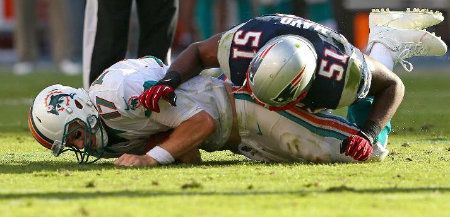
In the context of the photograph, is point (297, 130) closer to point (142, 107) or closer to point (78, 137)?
point (142, 107)

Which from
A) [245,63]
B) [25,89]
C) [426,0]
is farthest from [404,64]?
[426,0]

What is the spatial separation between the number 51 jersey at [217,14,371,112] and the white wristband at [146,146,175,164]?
0.47 metres

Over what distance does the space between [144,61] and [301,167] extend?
1.03m

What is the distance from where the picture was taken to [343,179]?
227 inches

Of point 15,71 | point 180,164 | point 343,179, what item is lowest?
point 15,71

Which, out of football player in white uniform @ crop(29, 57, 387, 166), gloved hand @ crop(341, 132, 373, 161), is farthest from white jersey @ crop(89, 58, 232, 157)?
gloved hand @ crop(341, 132, 373, 161)

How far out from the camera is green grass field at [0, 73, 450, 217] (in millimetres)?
4805

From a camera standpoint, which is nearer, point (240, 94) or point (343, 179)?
point (343, 179)

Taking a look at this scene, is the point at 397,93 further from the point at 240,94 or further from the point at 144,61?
the point at 144,61

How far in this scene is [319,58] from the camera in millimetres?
6137

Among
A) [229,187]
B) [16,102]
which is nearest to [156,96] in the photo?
[229,187]

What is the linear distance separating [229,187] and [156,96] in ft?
3.16

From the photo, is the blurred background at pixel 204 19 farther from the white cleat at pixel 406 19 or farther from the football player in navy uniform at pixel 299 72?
the football player in navy uniform at pixel 299 72

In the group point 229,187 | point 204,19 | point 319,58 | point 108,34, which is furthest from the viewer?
point 204,19
